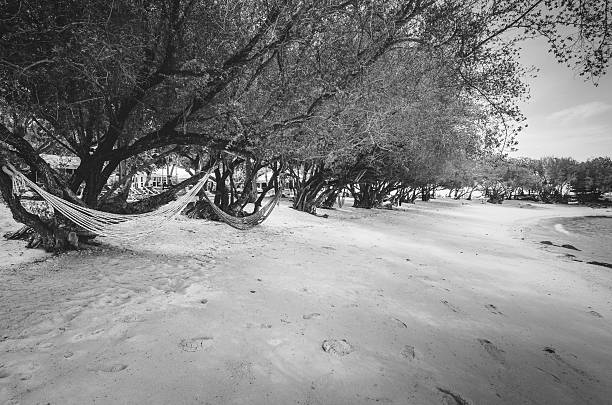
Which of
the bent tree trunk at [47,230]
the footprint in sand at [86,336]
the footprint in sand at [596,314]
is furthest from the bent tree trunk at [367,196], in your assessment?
the footprint in sand at [86,336]

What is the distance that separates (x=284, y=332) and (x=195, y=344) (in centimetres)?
99

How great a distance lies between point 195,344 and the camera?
10.7 feet

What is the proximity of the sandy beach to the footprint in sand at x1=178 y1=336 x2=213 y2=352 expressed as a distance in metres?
0.02

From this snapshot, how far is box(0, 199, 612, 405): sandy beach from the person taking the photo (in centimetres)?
271

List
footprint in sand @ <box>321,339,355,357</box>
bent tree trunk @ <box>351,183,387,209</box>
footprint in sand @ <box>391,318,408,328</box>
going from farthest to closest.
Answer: bent tree trunk @ <box>351,183,387,209</box> → footprint in sand @ <box>391,318,408,328</box> → footprint in sand @ <box>321,339,355,357</box>

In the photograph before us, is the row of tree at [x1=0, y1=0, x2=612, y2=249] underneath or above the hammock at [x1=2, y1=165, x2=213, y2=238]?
above

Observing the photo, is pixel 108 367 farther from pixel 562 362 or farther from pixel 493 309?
pixel 493 309

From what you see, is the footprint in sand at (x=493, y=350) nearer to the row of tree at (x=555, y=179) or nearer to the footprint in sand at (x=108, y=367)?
the footprint in sand at (x=108, y=367)

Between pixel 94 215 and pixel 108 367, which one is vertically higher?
pixel 94 215

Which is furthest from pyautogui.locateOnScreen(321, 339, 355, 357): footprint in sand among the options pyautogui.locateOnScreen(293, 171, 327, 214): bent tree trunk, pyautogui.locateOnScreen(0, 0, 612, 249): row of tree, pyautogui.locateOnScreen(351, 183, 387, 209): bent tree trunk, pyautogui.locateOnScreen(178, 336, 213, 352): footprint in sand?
pyautogui.locateOnScreen(351, 183, 387, 209): bent tree trunk

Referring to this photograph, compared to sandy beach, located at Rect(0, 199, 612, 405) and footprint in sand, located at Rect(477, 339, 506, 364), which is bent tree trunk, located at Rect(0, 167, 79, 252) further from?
footprint in sand, located at Rect(477, 339, 506, 364)

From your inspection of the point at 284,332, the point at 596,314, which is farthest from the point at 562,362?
the point at 284,332

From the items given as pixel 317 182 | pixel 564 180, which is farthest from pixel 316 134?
pixel 564 180

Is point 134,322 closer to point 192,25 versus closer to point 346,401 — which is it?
point 346,401
